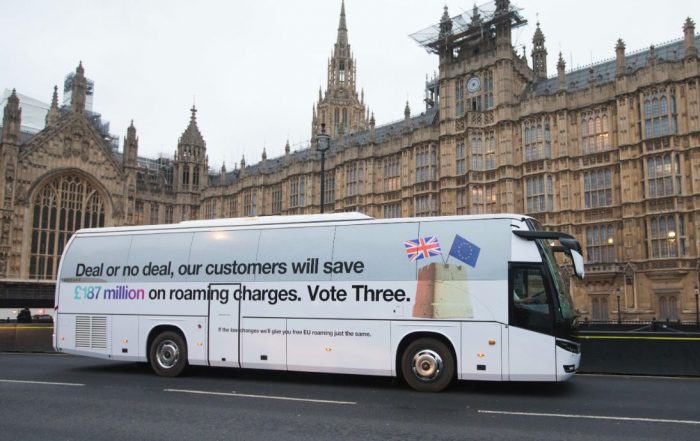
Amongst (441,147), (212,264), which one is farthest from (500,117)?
(212,264)

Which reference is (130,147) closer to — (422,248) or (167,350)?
(167,350)

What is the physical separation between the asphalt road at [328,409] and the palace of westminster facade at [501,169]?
22.7 metres

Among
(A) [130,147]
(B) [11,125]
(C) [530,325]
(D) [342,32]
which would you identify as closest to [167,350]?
(C) [530,325]

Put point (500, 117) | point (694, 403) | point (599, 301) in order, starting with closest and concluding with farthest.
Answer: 1. point (694, 403)
2. point (599, 301)
3. point (500, 117)

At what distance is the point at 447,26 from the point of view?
4612 cm

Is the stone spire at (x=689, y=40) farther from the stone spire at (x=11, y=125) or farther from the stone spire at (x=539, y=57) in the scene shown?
the stone spire at (x=11, y=125)

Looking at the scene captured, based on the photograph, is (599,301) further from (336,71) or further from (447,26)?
(336,71)

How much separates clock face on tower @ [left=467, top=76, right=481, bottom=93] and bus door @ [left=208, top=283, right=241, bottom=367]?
110 ft

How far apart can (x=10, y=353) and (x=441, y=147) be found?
31.1 meters

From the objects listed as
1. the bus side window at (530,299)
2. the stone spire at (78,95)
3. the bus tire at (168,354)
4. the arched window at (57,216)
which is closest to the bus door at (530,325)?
the bus side window at (530,299)

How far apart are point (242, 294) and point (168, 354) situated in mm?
2595

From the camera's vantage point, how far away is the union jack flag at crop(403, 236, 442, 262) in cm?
1274

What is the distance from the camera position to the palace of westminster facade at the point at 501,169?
3475 cm

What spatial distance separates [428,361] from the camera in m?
12.5
